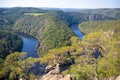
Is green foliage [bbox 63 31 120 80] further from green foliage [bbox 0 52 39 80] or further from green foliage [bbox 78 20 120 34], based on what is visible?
green foliage [bbox 78 20 120 34]

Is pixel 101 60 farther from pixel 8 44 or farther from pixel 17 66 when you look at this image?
pixel 8 44

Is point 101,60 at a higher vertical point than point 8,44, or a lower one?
higher

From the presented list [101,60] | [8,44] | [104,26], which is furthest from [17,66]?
[104,26]

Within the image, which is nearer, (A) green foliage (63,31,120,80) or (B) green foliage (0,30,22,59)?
(A) green foliage (63,31,120,80)

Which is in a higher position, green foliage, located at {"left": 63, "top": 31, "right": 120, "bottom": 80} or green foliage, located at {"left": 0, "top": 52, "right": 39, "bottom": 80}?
green foliage, located at {"left": 63, "top": 31, "right": 120, "bottom": 80}

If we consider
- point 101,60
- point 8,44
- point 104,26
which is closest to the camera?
point 101,60

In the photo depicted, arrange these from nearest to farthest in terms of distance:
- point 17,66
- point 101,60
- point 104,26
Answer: point 101,60
point 17,66
point 104,26

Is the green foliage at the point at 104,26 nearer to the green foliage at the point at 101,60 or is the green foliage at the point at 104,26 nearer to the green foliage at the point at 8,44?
the green foliage at the point at 8,44

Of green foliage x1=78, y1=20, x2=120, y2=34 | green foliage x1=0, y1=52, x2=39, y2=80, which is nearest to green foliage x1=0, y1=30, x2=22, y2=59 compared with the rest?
green foliage x1=0, y1=52, x2=39, y2=80

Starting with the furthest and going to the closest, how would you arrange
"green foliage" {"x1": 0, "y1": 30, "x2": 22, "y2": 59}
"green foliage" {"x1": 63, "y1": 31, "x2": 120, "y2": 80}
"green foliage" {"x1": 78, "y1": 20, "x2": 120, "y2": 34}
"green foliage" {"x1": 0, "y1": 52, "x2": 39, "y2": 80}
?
"green foliage" {"x1": 78, "y1": 20, "x2": 120, "y2": 34} → "green foliage" {"x1": 0, "y1": 30, "x2": 22, "y2": 59} → "green foliage" {"x1": 0, "y1": 52, "x2": 39, "y2": 80} → "green foliage" {"x1": 63, "y1": 31, "x2": 120, "y2": 80}

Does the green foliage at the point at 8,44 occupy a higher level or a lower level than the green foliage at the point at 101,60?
lower

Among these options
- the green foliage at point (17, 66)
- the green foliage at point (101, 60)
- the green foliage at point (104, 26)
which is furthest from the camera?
the green foliage at point (104, 26)

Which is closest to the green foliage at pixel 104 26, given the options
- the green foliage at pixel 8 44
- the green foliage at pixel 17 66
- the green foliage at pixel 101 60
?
the green foliage at pixel 8 44
